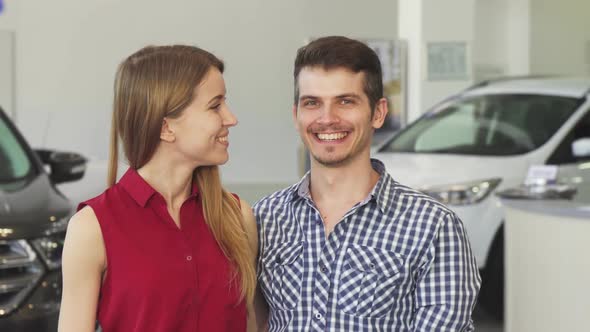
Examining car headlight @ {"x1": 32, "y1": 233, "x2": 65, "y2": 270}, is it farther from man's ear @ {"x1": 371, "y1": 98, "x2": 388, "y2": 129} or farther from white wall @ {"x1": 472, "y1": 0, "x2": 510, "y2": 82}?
white wall @ {"x1": 472, "y1": 0, "x2": 510, "y2": 82}

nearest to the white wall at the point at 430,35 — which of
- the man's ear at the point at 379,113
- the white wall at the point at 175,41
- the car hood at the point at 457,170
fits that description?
the white wall at the point at 175,41

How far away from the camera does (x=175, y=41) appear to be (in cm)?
1514

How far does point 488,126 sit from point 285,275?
605cm

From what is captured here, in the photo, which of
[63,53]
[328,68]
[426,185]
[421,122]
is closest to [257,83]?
[63,53]

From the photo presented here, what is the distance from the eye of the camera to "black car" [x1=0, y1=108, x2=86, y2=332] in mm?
4652

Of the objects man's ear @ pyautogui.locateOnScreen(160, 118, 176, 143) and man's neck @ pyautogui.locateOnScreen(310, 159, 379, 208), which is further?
man's neck @ pyautogui.locateOnScreen(310, 159, 379, 208)

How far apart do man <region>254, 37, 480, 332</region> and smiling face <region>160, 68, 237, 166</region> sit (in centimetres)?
25

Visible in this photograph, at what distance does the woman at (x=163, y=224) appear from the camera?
2.29 metres

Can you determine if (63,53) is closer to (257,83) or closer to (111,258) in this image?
(257,83)

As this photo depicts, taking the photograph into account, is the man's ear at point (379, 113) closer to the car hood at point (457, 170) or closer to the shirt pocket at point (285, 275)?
the shirt pocket at point (285, 275)

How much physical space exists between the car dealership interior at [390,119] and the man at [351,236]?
0.17m

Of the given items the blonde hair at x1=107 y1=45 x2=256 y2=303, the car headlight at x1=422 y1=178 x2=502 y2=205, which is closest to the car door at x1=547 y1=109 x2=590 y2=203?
the car headlight at x1=422 y1=178 x2=502 y2=205

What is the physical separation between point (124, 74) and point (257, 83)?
42.4 ft

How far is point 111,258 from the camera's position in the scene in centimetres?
230
